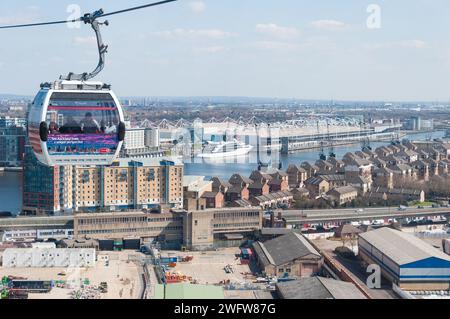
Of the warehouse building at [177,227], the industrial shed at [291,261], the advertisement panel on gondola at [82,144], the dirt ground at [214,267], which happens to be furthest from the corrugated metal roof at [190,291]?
the advertisement panel on gondola at [82,144]

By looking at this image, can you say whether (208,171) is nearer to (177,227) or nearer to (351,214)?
(351,214)

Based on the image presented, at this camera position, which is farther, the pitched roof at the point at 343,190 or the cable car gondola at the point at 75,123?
the pitched roof at the point at 343,190

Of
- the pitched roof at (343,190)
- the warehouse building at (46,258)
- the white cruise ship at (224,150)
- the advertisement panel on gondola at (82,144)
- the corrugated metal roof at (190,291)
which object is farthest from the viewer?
the white cruise ship at (224,150)

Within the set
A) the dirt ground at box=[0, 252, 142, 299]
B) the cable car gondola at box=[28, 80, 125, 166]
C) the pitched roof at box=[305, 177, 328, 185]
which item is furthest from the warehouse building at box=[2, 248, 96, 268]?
the pitched roof at box=[305, 177, 328, 185]

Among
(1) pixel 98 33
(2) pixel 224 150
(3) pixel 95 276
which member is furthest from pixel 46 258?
(2) pixel 224 150

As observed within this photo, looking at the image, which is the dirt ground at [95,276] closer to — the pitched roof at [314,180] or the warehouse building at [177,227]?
the warehouse building at [177,227]
